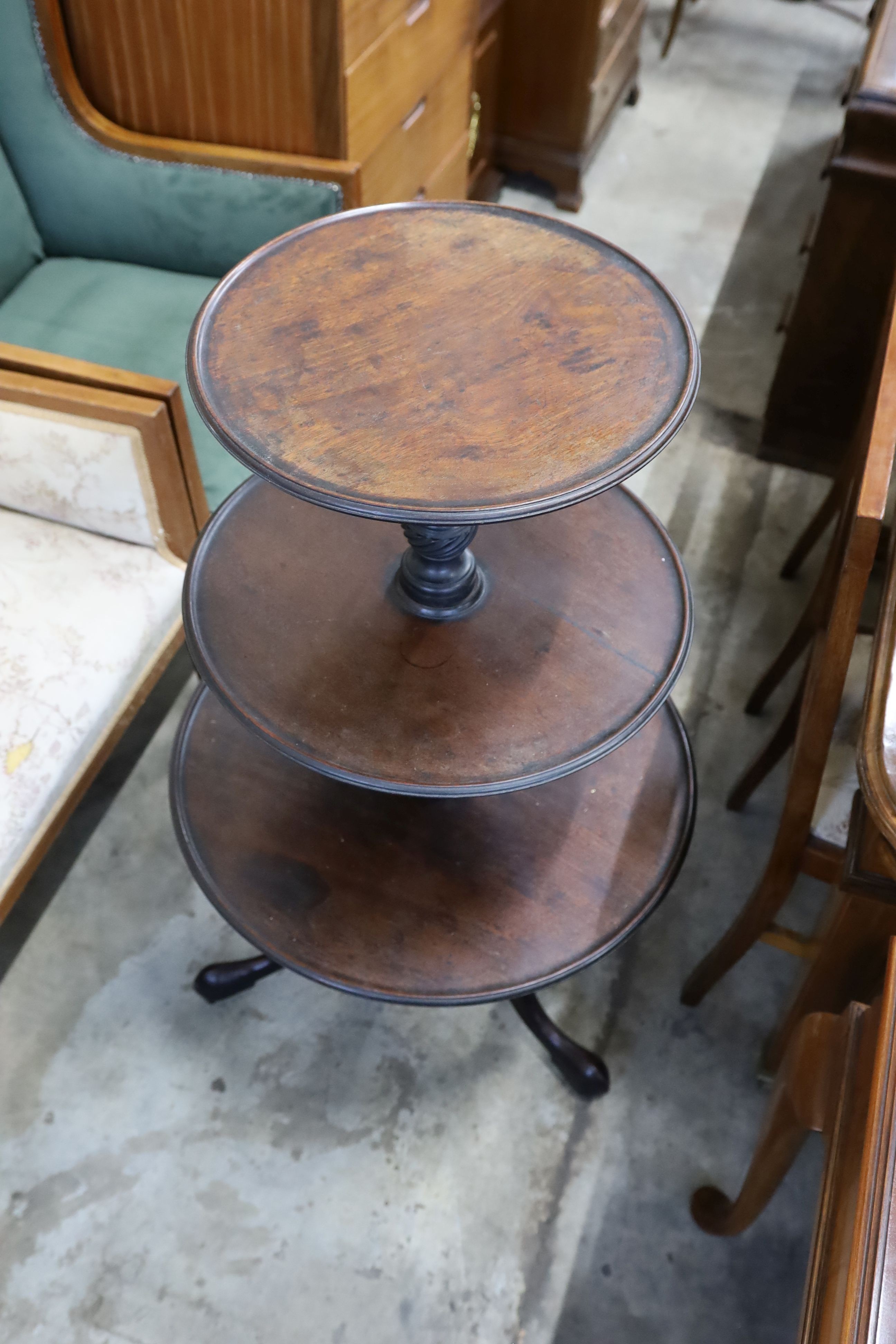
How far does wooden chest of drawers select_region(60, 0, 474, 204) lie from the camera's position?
4.95 feet

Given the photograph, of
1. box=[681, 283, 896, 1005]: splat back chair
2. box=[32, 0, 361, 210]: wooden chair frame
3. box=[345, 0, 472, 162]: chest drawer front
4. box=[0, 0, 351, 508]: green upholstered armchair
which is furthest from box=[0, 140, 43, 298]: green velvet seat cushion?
box=[681, 283, 896, 1005]: splat back chair

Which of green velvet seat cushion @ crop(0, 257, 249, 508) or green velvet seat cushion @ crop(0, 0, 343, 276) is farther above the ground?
green velvet seat cushion @ crop(0, 0, 343, 276)

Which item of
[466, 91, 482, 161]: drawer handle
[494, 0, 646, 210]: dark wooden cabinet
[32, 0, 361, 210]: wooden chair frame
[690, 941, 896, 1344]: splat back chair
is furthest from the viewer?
[494, 0, 646, 210]: dark wooden cabinet

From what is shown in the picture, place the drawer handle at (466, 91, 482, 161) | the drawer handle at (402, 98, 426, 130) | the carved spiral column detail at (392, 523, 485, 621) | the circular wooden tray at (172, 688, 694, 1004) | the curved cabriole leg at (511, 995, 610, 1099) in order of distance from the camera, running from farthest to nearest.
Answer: the drawer handle at (466, 91, 482, 161) → the drawer handle at (402, 98, 426, 130) → the curved cabriole leg at (511, 995, 610, 1099) → the circular wooden tray at (172, 688, 694, 1004) → the carved spiral column detail at (392, 523, 485, 621)

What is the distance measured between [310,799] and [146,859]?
435 millimetres

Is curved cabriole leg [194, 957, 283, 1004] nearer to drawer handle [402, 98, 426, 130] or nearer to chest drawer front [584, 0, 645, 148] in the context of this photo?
drawer handle [402, 98, 426, 130]

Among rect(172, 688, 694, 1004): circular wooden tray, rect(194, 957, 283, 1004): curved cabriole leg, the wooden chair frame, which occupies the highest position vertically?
the wooden chair frame

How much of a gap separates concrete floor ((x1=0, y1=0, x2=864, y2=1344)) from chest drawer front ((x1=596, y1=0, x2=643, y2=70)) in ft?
6.20

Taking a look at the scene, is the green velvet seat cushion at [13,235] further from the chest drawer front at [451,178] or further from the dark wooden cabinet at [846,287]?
the dark wooden cabinet at [846,287]

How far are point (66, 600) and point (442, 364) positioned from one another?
2.32 ft

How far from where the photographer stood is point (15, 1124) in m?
1.35

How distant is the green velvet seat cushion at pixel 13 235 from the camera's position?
169 cm

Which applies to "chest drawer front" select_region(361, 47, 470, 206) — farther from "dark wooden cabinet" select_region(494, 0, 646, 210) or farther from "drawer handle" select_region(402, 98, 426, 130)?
"dark wooden cabinet" select_region(494, 0, 646, 210)

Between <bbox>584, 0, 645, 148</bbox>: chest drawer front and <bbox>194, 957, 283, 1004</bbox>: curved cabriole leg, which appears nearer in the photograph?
<bbox>194, 957, 283, 1004</bbox>: curved cabriole leg
